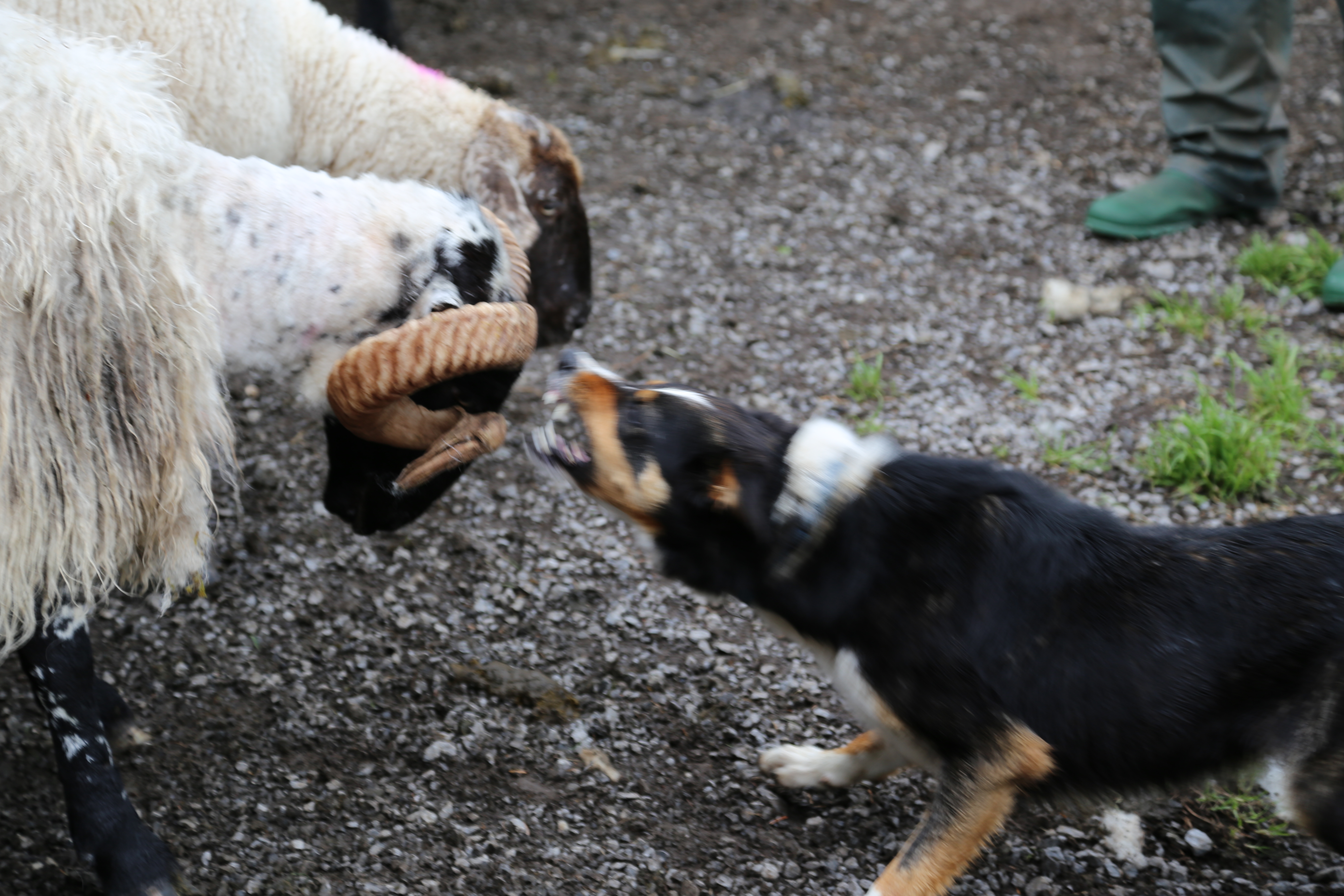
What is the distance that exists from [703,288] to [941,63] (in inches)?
115

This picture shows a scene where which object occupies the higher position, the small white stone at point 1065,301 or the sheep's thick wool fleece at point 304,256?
the sheep's thick wool fleece at point 304,256

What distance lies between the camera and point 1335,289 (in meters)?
4.53

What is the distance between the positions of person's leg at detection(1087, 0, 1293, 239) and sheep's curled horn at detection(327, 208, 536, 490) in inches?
143

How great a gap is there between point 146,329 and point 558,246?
1.91m

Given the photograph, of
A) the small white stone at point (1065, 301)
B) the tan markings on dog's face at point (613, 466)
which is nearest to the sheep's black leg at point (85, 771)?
the tan markings on dog's face at point (613, 466)

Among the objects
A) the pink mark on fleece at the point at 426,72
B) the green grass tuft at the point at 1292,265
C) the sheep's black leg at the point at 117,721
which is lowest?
the sheep's black leg at the point at 117,721

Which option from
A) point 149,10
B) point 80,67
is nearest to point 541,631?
point 80,67

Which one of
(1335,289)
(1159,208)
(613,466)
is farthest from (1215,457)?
(613,466)

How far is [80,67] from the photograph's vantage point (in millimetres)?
2342

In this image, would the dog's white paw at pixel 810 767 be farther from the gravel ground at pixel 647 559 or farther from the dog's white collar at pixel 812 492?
the dog's white collar at pixel 812 492

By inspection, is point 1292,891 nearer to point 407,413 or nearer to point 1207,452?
point 1207,452

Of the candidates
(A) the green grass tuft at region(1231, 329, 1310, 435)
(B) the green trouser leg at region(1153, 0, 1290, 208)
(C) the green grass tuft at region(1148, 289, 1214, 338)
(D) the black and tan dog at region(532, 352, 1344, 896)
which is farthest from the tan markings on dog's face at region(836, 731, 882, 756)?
(B) the green trouser leg at region(1153, 0, 1290, 208)

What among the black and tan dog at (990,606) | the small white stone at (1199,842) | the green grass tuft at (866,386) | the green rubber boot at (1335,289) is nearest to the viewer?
the black and tan dog at (990,606)

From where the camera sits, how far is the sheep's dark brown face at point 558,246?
3887 millimetres
